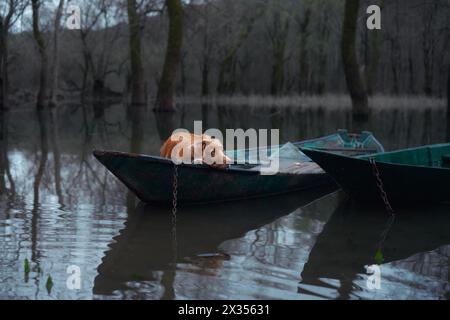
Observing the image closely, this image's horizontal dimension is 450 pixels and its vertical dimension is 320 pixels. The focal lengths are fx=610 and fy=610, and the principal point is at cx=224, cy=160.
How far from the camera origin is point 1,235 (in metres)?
6.19

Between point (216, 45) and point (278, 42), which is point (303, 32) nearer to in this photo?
point (278, 42)

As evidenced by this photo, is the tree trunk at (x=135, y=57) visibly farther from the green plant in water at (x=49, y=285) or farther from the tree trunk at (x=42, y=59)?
the green plant in water at (x=49, y=285)

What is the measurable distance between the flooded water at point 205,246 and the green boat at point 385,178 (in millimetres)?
201

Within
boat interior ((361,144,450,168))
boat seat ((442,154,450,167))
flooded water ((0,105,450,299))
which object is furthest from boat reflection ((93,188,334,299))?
boat seat ((442,154,450,167))

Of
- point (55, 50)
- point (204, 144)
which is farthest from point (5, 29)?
point (204, 144)

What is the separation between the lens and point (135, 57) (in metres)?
32.5

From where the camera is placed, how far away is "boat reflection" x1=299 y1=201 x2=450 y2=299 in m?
4.99

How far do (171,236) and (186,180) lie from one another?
3.98 feet

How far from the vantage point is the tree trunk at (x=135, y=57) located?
30156 mm

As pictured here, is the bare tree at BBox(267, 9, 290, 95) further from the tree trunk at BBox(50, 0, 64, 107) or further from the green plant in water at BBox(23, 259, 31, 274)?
the green plant in water at BBox(23, 259, 31, 274)
